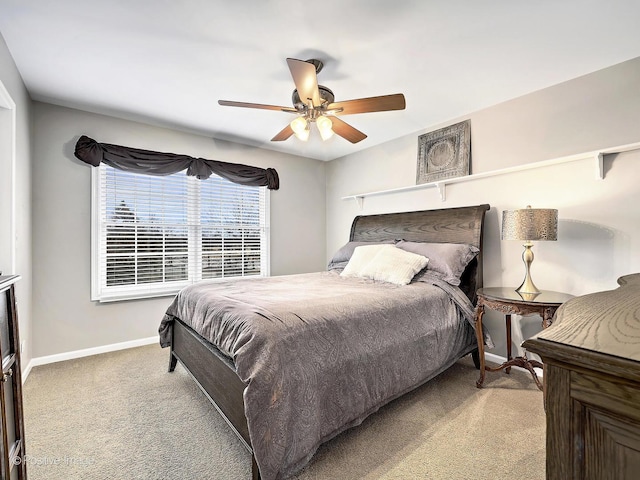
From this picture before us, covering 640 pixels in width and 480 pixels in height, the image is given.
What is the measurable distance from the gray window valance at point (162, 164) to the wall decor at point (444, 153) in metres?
1.99

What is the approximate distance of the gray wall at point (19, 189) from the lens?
6.93 ft

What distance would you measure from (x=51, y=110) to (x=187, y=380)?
9.36 feet

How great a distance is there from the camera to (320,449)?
169 centimetres

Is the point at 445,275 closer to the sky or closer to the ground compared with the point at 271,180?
closer to the ground

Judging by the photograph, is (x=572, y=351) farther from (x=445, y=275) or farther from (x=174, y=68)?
(x=174, y=68)

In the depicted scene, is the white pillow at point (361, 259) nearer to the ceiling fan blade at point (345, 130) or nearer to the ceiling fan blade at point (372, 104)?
the ceiling fan blade at point (345, 130)

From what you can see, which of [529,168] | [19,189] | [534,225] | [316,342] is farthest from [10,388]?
[529,168]

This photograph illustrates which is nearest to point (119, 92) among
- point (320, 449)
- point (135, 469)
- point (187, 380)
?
point (187, 380)

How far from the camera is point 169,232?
3.58 metres

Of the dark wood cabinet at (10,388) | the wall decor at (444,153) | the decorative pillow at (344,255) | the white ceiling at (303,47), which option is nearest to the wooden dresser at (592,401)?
the dark wood cabinet at (10,388)

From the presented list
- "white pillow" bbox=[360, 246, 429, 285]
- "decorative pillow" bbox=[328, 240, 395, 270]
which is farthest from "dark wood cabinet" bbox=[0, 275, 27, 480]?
"decorative pillow" bbox=[328, 240, 395, 270]

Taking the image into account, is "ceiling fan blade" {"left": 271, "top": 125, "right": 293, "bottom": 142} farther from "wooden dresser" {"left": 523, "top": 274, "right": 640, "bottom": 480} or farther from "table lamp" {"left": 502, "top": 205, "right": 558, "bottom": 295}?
"wooden dresser" {"left": 523, "top": 274, "right": 640, "bottom": 480}

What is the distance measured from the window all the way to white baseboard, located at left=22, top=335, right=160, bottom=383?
1.66 ft

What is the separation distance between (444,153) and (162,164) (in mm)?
3113
